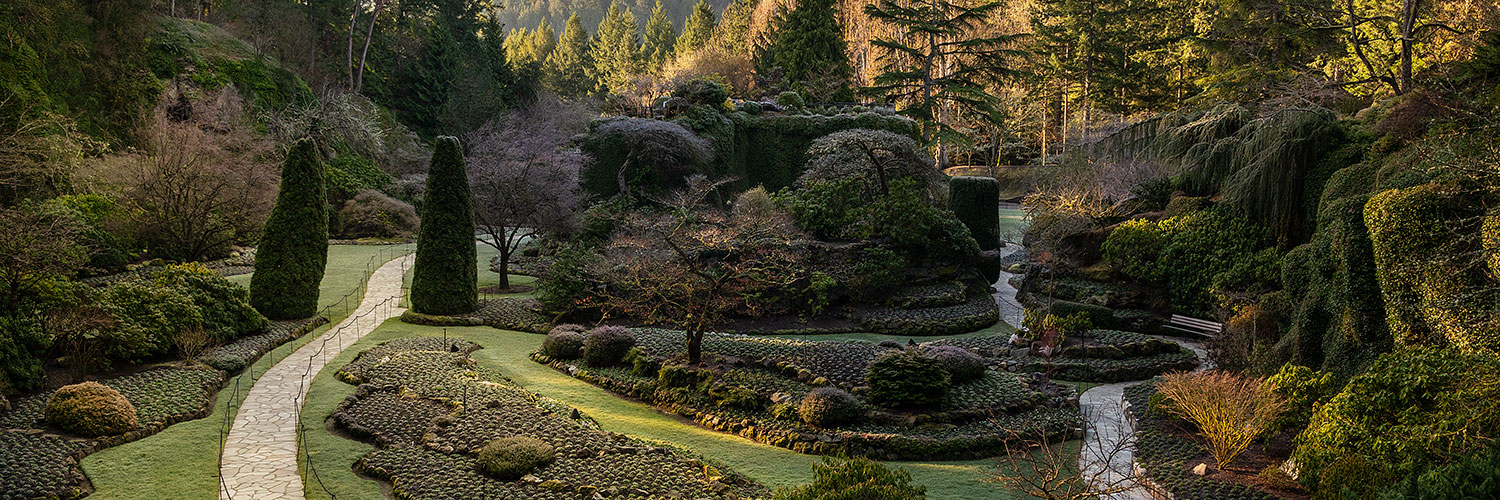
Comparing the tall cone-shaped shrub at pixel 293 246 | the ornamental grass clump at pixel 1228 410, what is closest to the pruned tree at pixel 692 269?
the tall cone-shaped shrub at pixel 293 246

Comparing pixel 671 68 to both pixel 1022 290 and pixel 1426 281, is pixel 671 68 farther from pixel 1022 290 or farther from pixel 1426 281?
pixel 1426 281

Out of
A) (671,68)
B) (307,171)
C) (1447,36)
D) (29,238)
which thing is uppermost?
(671,68)

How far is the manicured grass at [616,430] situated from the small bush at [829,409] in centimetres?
74

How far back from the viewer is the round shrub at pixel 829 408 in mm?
11250

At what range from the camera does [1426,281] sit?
30.2ft

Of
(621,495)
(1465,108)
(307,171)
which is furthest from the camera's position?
(307,171)

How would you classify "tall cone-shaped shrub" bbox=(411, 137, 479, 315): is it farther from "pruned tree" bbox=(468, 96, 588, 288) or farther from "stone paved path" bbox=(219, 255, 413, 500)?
"pruned tree" bbox=(468, 96, 588, 288)

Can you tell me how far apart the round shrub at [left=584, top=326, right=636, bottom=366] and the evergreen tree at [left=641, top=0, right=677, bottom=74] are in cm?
5332

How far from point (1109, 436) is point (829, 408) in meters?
4.02

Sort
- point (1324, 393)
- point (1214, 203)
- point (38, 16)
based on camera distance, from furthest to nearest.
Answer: point (38, 16) → point (1214, 203) → point (1324, 393)

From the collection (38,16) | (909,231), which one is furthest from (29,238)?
(909,231)

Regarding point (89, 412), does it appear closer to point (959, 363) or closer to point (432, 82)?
point (959, 363)

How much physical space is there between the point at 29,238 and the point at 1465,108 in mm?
22023

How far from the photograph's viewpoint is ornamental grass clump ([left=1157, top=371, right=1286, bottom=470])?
30.8 ft
